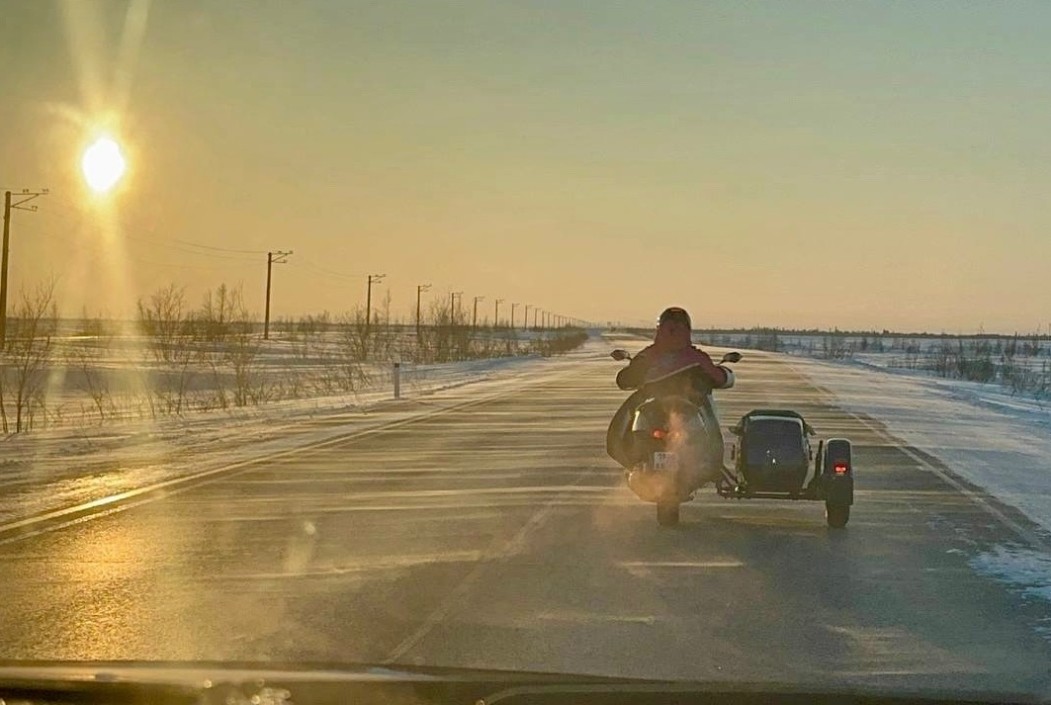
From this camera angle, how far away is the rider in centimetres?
1175

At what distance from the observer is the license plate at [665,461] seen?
449 inches

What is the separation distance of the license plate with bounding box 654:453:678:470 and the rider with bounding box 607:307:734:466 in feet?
1.45

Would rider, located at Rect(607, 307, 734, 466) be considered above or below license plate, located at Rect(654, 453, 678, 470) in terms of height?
above

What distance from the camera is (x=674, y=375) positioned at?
11.7m

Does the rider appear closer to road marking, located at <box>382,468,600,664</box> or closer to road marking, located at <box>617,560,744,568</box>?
road marking, located at <box>382,468,600,664</box>

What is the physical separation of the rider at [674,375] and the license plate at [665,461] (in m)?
0.44

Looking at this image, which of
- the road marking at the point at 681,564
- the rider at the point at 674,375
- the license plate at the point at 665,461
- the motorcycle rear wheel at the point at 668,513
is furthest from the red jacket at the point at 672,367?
the road marking at the point at 681,564

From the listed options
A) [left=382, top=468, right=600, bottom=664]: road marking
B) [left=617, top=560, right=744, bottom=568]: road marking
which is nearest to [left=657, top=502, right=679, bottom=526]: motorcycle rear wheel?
[left=382, top=468, right=600, bottom=664]: road marking

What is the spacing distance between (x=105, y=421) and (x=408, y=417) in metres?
6.72

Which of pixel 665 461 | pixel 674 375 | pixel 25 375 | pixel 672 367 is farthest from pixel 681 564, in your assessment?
pixel 25 375

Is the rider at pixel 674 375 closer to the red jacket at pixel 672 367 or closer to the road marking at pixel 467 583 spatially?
the red jacket at pixel 672 367

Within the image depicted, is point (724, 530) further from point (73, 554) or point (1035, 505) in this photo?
point (73, 554)

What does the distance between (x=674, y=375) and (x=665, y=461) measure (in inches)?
32.2

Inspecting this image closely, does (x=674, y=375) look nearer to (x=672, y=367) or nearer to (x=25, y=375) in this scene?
(x=672, y=367)
